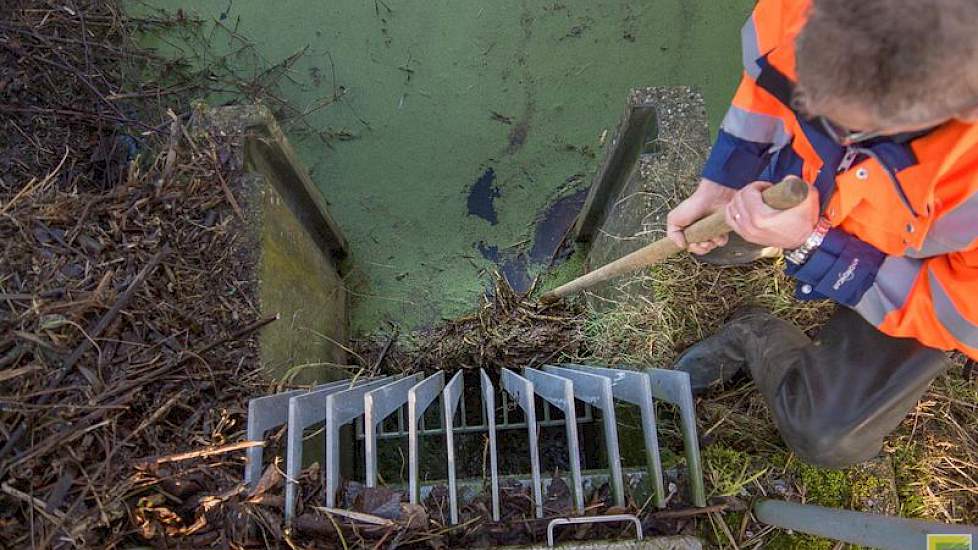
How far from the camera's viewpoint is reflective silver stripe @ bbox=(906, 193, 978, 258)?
1.11 metres

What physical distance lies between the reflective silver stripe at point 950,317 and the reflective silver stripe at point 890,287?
2.1 inches

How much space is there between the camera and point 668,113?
2.07 m

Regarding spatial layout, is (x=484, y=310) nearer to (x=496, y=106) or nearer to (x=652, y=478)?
A: (x=496, y=106)

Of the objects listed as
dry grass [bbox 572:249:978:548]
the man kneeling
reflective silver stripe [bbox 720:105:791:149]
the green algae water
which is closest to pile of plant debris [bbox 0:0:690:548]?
dry grass [bbox 572:249:978:548]

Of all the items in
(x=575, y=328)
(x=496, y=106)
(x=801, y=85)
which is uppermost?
(x=496, y=106)

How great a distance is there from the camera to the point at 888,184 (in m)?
1.17

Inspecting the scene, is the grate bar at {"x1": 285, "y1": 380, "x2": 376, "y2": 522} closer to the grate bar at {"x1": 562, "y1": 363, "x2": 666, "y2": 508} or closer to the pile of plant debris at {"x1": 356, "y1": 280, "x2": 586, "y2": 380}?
the grate bar at {"x1": 562, "y1": 363, "x2": 666, "y2": 508}

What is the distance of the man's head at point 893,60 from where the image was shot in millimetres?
849

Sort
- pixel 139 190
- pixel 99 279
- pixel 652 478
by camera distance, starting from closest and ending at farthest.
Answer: pixel 652 478
pixel 99 279
pixel 139 190

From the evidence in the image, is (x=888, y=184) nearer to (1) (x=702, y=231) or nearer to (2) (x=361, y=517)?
(1) (x=702, y=231)

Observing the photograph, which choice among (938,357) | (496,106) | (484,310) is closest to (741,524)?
(938,357)

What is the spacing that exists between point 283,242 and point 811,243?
153 centimetres

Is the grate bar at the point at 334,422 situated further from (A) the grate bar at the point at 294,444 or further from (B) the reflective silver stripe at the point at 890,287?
(B) the reflective silver stripe at the point at 890,287

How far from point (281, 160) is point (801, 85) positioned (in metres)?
1.75
